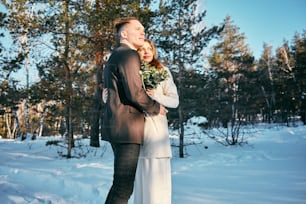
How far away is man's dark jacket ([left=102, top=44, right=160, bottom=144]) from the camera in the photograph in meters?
1.75

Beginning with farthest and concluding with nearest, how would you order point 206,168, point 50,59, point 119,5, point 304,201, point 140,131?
point 50,59 < point 119,5 < point 206,168 < point 304,201 < point 140,131

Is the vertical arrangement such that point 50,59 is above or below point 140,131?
above

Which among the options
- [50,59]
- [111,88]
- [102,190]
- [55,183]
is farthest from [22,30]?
[111,88]

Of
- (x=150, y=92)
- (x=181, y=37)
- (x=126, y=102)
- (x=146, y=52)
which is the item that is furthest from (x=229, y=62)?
(x=126, y=102)

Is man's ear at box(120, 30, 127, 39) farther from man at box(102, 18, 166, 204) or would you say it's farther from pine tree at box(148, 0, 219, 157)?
pine tree at box(148, 0, 219, 157)

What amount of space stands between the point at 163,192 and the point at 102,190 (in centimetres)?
178

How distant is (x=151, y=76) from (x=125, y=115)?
411mm

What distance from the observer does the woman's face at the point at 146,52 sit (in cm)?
217

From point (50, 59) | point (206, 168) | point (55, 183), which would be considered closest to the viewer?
point (55, 183)

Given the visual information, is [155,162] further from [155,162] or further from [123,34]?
[123,34]

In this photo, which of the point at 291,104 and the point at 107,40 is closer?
the point at 107,40

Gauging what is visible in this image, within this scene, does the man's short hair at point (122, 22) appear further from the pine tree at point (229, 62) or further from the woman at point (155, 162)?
the pine tree at point (229, 62)

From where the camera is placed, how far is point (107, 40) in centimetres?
782

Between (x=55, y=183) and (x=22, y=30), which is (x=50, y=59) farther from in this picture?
(x=55, y=183)
